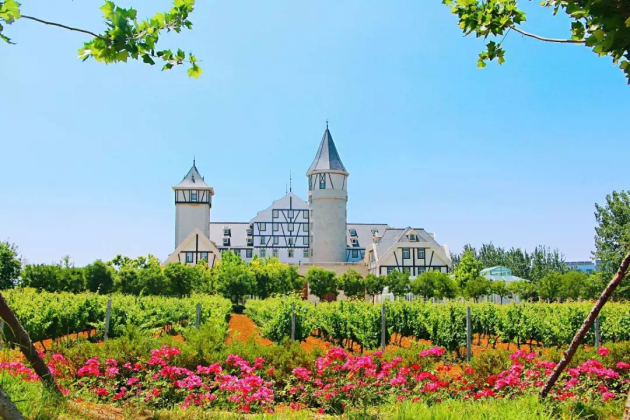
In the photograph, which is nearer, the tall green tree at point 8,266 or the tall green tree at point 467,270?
the tall green tree at point 8,266

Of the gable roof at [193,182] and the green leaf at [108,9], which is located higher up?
the gable roof at [193,182]

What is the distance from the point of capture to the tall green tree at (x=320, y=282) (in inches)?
1789

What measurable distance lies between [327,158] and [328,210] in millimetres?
5791

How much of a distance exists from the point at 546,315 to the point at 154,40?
59.7 ft

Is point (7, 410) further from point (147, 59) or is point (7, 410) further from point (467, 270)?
point (467, 270)

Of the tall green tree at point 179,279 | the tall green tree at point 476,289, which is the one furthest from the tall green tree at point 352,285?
the tall green tree at point 179,279

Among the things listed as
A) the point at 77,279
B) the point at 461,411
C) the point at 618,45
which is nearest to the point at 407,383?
the point at 461,411

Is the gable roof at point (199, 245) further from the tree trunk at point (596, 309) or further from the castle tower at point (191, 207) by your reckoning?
the tree trunk at point (596, 309)

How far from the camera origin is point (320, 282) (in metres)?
45.4

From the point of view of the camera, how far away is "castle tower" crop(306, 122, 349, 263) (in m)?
58.4

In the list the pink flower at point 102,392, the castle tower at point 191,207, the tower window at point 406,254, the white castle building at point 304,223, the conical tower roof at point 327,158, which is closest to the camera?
the pink flower at point 102,392

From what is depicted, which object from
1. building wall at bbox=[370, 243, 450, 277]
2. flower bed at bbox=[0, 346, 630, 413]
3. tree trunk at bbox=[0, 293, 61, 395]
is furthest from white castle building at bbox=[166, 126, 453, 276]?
tree trunk at bbox=[0, 293, 61, 395]

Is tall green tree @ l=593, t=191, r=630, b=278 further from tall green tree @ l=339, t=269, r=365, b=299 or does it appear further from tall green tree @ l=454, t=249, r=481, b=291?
tall green tree @ l=339, t=269, r=365, b=299

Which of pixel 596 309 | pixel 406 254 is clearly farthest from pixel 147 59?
pixel 406 254
